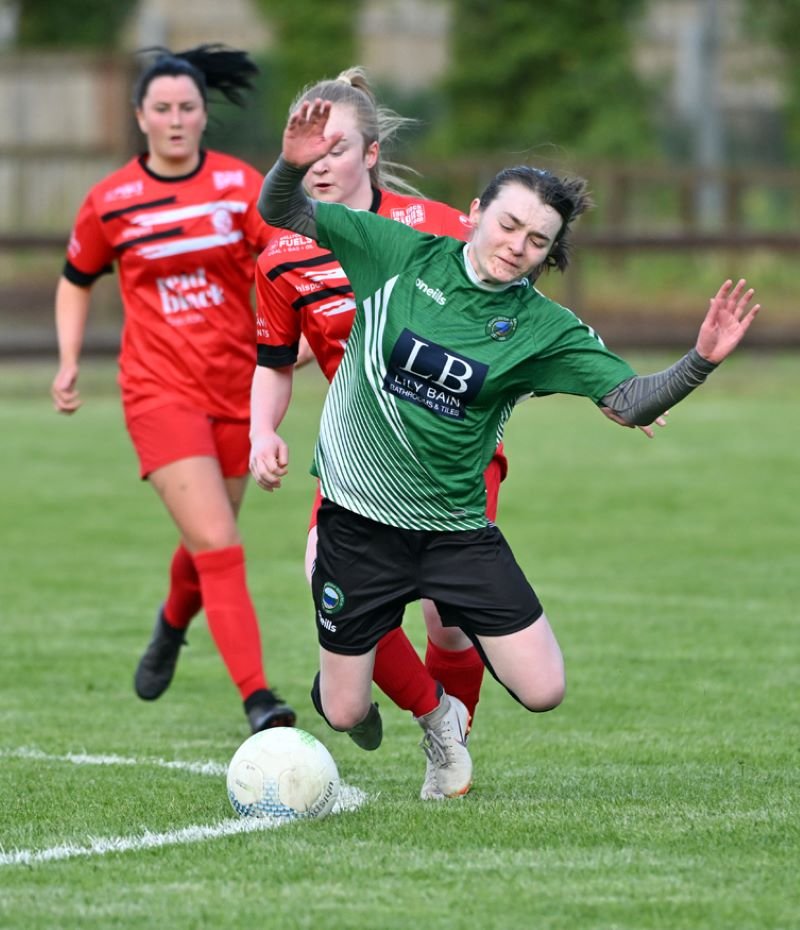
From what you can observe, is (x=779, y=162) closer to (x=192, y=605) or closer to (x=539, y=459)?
(x=539, y=459)

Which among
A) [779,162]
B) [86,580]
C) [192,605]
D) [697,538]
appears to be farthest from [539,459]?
[779,162]

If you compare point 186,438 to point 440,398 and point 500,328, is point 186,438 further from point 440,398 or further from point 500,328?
point 500,328

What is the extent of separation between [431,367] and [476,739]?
202 centimetres

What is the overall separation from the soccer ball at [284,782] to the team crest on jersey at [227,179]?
267 cm

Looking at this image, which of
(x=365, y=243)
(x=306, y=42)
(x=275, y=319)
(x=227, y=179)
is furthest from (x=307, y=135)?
(x=306, y=42)

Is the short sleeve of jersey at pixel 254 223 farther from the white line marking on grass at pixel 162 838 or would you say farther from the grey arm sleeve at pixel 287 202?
the white line marking on grass at pixel 162 838

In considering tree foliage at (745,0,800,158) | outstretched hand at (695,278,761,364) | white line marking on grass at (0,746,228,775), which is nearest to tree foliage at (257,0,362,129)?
tree foliage at (745,0,800,158)

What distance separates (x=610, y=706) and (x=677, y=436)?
9.03 meters

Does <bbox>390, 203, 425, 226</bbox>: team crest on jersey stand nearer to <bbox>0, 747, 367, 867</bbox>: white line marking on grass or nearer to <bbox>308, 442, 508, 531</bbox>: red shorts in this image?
<bbox>308, 442, 508, 531</bbox>: red shorts

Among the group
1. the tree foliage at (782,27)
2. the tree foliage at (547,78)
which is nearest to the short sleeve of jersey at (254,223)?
the tree foliage at (782,27)

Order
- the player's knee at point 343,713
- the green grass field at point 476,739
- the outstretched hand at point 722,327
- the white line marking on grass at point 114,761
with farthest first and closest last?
the white line marking on grass at point 114,761, the player's knee at point 343,713, the outstretched hand at point 722,327, the green grass field at point 476,739

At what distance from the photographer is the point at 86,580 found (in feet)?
33.4

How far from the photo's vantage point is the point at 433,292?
520 centimetres

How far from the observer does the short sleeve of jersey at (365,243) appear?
17.1 feet
